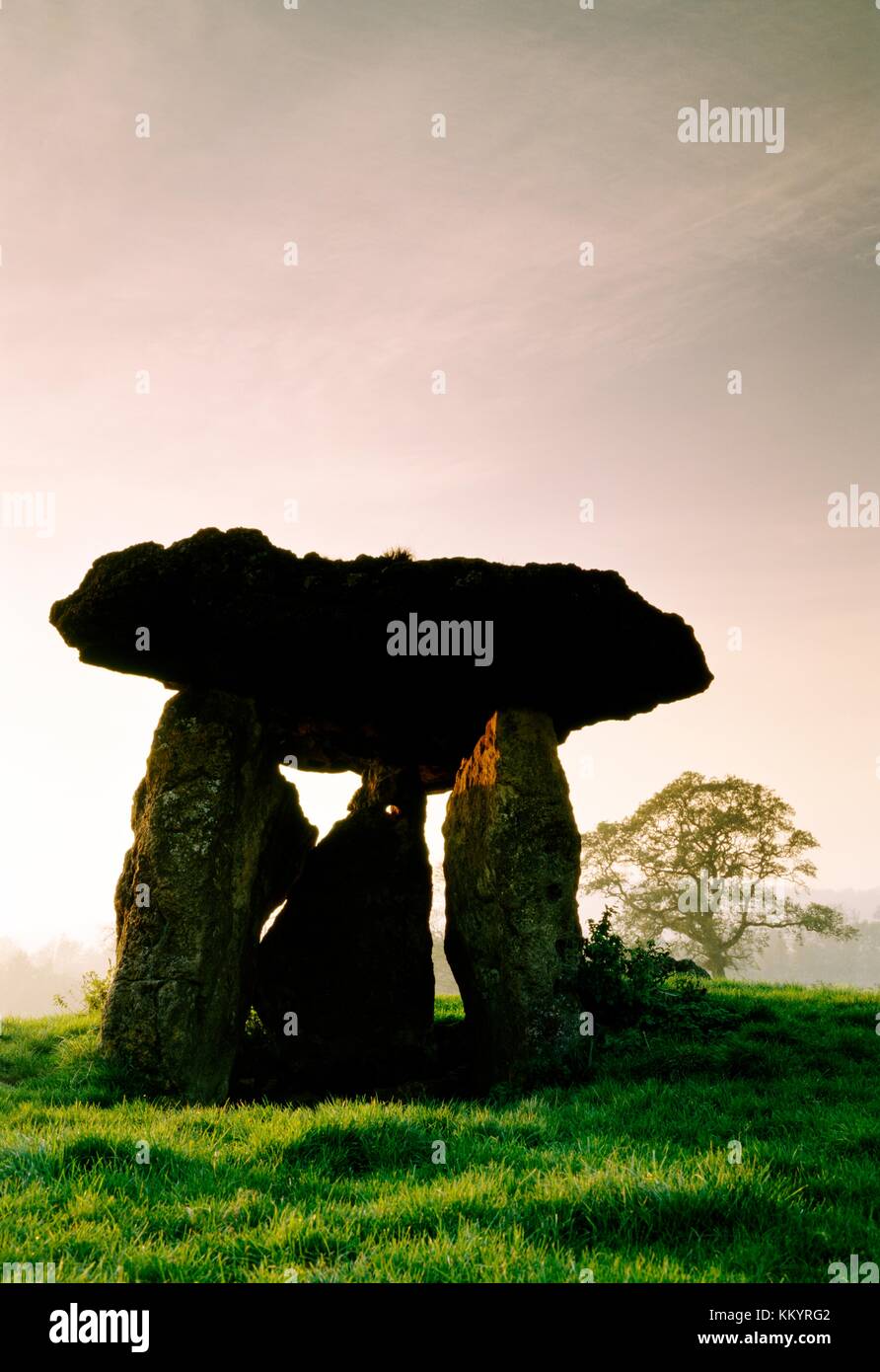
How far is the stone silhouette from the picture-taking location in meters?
10.4

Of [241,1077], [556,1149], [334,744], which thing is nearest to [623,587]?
[334,744]

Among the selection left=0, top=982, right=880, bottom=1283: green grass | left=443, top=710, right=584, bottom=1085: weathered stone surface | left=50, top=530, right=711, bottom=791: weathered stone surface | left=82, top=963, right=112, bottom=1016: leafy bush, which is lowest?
left=82, top=963, right=112, bottom=1016: leafy bush

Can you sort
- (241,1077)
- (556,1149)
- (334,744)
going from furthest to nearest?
(334,744) → (241,1077) → (556,1149)

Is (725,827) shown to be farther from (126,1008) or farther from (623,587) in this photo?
(126,1008)

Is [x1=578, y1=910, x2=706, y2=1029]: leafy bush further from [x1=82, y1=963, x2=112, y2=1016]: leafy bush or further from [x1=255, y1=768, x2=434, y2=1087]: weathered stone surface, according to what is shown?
[x1=82, y1=963, x2=112, y2=1016]: leafy bush

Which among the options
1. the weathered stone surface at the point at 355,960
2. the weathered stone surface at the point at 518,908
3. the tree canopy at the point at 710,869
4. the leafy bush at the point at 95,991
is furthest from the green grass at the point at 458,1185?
the tree canopy at the point at 710,869

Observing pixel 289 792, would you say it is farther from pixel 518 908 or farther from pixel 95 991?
pixel 95 991

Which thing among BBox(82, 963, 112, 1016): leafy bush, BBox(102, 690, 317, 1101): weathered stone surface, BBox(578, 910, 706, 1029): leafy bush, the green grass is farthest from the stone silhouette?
BBox(82, 963, 112, 1016): leafy bush

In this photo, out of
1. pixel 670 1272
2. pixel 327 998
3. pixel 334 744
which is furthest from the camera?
pixel 334 744

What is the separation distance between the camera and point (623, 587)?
11.3 metres

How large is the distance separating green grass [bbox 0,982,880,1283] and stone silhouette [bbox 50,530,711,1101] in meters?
1.79

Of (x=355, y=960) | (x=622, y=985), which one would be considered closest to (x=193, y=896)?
(x=355, y=960)

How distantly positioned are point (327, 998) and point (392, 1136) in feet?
19.0

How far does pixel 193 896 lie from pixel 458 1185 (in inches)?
229
